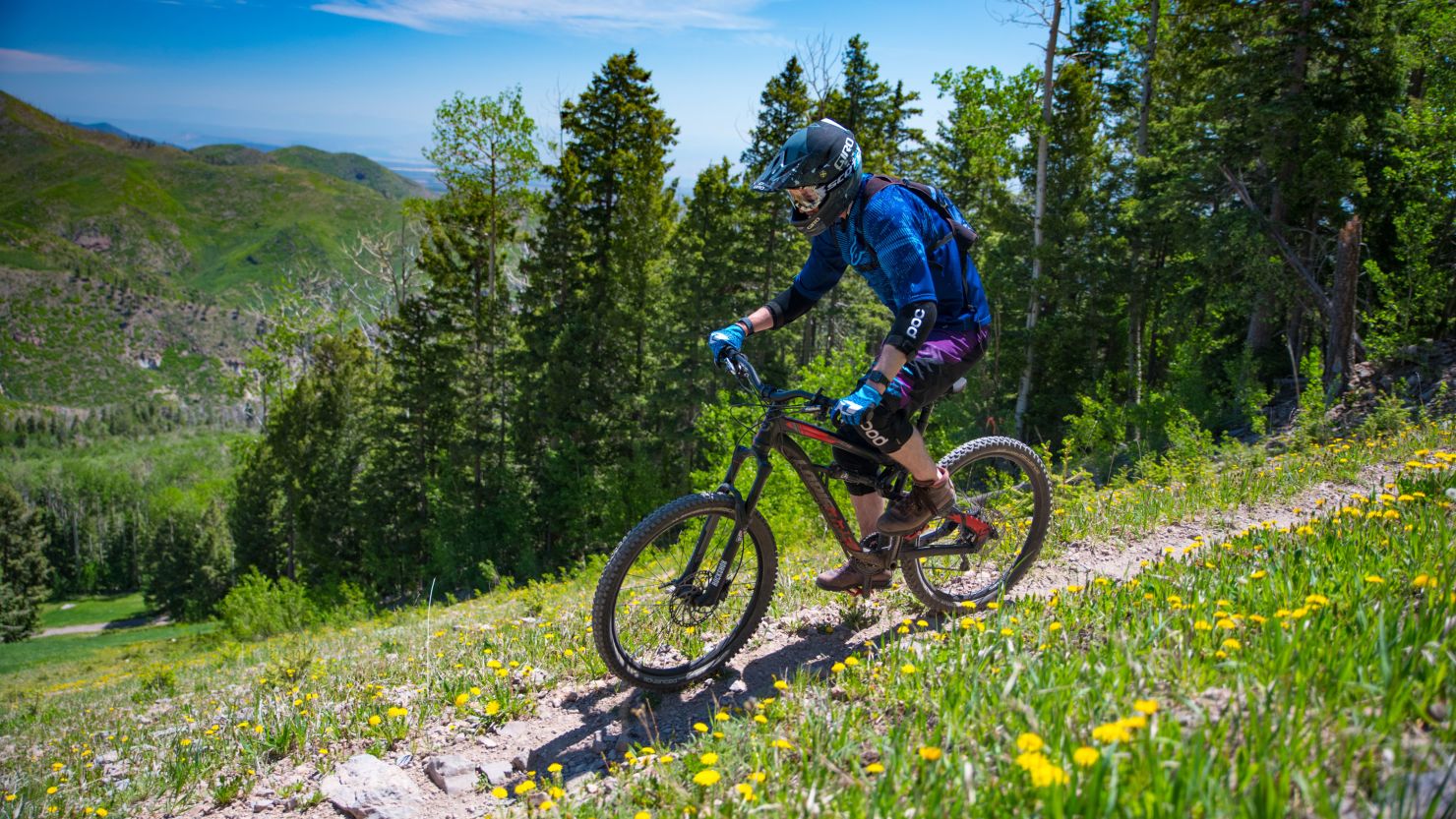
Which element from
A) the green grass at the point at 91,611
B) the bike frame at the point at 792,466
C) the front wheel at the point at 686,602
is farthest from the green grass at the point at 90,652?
the bike frame at the point at 792,466

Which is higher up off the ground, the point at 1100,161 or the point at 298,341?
the point at 1100,161

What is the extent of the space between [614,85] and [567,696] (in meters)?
27.8

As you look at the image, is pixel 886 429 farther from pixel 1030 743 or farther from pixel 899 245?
pixel 1030 743

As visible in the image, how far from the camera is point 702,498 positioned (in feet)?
12.9

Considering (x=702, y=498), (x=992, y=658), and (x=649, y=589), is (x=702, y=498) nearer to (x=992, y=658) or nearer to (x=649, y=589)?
(x=649, y=589)

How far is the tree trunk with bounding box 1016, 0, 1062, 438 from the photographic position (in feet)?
69.1

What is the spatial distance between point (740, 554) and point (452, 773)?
6.05 feet

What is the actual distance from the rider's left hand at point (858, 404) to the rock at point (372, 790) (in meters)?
2.70

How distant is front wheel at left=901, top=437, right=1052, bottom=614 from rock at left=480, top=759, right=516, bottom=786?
254cm

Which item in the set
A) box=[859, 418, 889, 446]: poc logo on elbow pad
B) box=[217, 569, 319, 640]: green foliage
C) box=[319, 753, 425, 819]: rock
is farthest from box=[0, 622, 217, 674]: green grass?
box=[859, 418, 889, 446]: poc logo on elbow pad

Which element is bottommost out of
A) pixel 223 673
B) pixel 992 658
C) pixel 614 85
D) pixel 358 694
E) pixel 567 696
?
pixel 223 673

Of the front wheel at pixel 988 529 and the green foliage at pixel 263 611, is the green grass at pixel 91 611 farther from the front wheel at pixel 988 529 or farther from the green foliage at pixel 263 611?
the front wheel at pixel 988 529

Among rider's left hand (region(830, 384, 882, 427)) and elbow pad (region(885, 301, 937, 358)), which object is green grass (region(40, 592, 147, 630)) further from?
elbow pad (region(885, 301, 937, 358))

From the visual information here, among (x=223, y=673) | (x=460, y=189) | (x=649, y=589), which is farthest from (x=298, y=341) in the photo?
(x=649, y=589)
